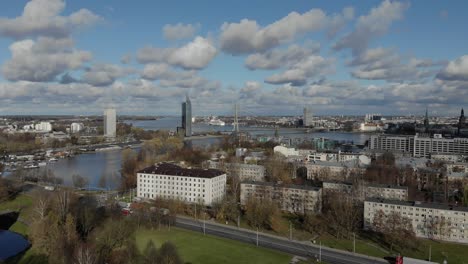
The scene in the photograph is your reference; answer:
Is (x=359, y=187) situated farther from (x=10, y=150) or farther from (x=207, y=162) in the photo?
(x=10, y=150)

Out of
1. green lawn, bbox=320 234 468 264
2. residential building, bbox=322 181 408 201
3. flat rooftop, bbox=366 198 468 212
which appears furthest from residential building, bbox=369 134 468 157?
green lawn, bbox=320 234 468 264

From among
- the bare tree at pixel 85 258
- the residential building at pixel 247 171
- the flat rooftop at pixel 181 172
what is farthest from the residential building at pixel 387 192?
the bare tree at pixel 85 258

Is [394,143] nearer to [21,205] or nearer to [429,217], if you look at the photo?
[429,217]

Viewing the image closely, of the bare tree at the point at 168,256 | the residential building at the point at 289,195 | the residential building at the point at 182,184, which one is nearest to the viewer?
the bare tree at the point at 168,256

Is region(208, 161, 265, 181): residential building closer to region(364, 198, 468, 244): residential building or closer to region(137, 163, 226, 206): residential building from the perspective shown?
region(137, 163, 226, 206): residential building

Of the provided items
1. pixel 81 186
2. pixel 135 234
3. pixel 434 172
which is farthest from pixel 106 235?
pixel 434 172

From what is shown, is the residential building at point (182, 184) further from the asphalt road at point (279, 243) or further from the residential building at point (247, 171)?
the residential building at point (247, 171)
